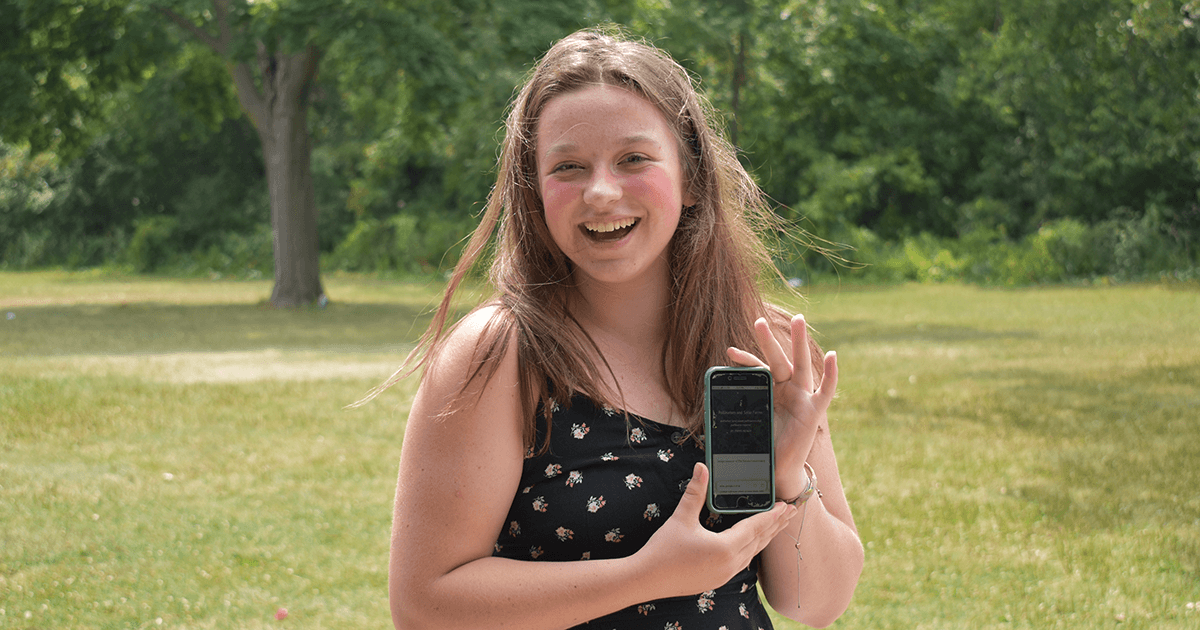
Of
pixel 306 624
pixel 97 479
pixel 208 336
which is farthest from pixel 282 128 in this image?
pixel 306 624

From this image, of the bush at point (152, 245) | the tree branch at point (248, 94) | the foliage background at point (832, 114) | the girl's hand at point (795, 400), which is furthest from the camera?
the bush at point (152, 245)

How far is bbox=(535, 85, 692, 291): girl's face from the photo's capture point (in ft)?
5.98

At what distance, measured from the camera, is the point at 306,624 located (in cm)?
457

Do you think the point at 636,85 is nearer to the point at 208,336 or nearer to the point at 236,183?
the point at 208,336

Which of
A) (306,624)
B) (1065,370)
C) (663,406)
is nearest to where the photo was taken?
(663,406)

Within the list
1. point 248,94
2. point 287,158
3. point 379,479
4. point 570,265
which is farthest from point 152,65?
point 570,265

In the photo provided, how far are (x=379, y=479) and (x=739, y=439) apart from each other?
5.45m

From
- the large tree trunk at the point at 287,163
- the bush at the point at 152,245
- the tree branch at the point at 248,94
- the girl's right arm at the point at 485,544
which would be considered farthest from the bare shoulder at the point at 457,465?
the bush at the point at 152,245

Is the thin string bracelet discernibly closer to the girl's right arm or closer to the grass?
the girl's right arm

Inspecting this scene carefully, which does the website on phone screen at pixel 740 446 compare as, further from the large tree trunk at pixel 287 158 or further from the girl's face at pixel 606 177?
the large tree trunk at pixel 287 158

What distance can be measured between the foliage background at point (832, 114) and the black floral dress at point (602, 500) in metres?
14.6

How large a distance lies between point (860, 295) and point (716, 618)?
20370 mm

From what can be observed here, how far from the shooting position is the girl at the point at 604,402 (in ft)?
5.63

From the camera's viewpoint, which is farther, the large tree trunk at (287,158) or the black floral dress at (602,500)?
the large tree trunk at (287,158)
